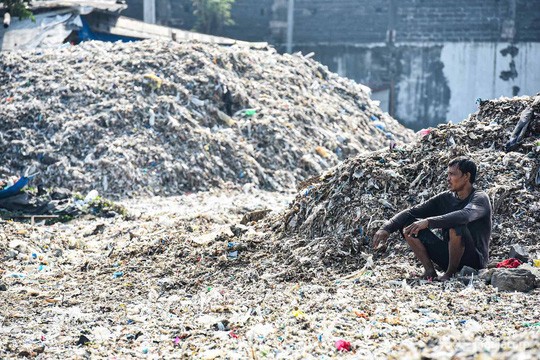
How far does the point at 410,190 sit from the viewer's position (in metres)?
7.70

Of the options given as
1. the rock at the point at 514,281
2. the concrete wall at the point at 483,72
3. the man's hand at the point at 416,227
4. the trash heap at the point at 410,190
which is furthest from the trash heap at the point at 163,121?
the concrete wall at the point at 483,72

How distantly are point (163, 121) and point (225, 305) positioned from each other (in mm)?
8769

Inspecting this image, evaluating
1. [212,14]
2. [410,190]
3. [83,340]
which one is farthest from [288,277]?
[212,14]

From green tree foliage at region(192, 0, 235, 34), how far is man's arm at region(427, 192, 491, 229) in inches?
853

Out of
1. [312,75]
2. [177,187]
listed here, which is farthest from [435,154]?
[312,75]

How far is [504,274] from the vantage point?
5988 mm

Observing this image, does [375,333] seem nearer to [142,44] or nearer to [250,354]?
[250,354]

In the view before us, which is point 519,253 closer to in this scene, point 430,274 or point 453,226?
point 430,274

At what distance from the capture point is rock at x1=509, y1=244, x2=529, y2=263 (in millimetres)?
6602

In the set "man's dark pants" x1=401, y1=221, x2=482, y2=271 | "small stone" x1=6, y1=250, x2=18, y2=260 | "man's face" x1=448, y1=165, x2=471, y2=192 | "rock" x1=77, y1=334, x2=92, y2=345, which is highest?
"man's face" x1=448, y1=165, x2=471, y2=192

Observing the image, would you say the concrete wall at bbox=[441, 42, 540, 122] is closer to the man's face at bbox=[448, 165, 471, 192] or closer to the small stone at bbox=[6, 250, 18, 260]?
the small stone at bbox=[6, 250, 18, 260]

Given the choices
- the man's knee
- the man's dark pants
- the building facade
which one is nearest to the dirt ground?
the man's dark pants

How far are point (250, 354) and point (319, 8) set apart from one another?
76.2 ft

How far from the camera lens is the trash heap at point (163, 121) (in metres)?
13.9
